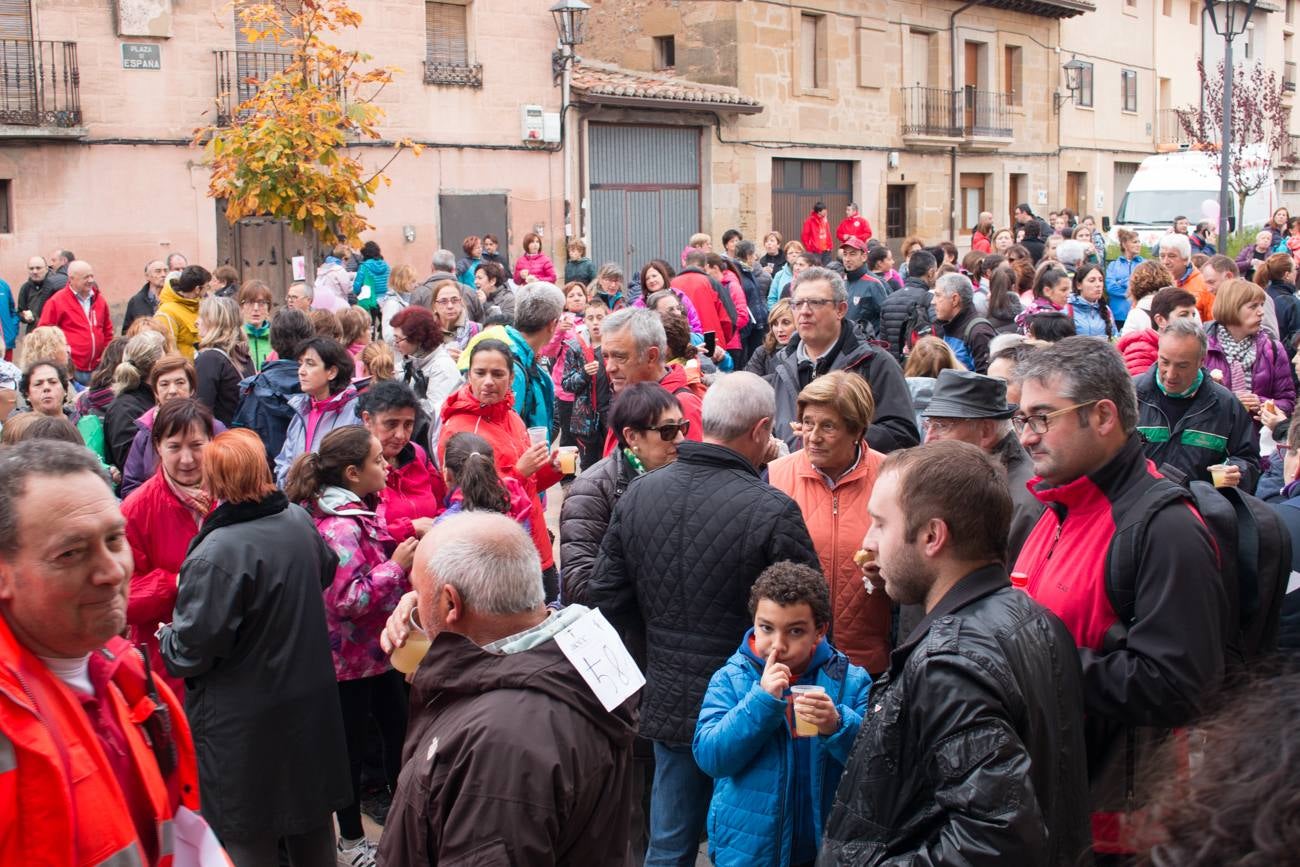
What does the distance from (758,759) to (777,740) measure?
0.24ft

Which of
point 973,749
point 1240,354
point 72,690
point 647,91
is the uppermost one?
point 647,91

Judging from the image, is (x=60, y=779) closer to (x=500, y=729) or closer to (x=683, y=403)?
(x=500, y=729)

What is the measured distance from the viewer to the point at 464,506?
502 cm

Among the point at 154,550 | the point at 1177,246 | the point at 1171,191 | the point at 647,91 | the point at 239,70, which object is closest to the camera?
the point at 154,550

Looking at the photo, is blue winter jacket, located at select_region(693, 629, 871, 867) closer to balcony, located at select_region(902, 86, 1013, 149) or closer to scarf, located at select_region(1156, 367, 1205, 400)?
scarf, located at select_region(1156, 367, 1205, 400)

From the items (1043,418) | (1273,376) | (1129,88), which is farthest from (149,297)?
(1129,88)

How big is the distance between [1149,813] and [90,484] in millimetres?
2045

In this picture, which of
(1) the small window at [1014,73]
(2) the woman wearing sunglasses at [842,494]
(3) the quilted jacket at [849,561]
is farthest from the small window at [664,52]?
(3) the quilted jacket at [849,561]

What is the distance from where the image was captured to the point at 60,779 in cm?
235

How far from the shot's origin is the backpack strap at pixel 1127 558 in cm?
311

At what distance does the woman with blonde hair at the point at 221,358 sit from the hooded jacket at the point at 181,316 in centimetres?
158

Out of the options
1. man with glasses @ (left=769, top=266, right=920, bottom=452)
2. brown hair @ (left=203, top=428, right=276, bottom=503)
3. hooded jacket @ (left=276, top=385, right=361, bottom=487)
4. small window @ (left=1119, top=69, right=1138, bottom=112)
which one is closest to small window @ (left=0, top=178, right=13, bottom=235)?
hooded jacket @ (left=276, top=385, right=361, bottom=487)

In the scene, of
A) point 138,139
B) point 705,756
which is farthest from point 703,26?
point 705,756

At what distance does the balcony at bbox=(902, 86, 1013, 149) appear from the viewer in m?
27.6
